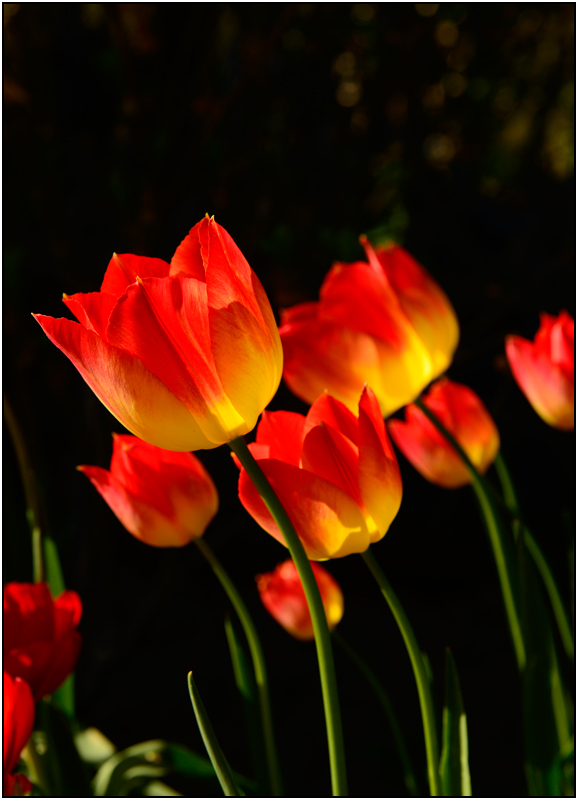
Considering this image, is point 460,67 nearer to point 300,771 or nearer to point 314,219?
point 314,219

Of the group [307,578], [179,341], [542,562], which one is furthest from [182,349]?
[542,562]

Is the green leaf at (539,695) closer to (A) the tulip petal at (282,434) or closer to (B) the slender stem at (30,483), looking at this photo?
(A) the tulip petal at (282,434)

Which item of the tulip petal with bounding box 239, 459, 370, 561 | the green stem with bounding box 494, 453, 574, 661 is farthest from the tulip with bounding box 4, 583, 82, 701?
the green stem with bounding box 494, 453, 574, 661

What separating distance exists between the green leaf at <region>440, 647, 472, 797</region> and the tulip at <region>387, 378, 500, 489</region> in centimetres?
20

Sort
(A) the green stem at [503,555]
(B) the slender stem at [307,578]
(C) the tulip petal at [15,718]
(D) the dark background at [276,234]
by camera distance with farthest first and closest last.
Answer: (D) the dark background at [276,234] → (A) the green stem at [503,555] → (C) the tulip petal at [15,718] → (B) the slender stem at [307,578]

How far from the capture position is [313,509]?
0.97 ft

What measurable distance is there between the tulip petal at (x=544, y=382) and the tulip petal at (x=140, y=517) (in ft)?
0.91

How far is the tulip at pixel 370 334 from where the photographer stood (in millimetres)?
428

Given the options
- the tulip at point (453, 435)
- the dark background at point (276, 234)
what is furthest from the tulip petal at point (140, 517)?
the dark background at point (276, 234)

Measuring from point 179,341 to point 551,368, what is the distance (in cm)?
32

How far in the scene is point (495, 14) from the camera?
125 centimetres

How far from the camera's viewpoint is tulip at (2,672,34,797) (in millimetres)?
359

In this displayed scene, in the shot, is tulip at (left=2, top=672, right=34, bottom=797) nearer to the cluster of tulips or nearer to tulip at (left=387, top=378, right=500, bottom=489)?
the cluster of tulips

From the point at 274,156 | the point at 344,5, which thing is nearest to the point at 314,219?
the point at 274,156
